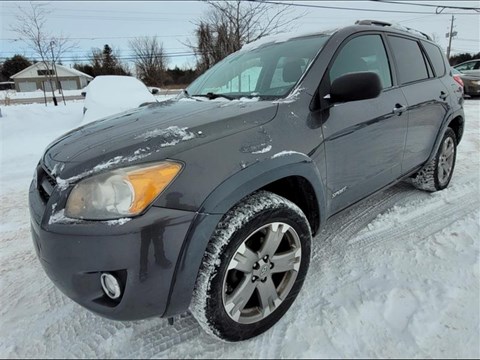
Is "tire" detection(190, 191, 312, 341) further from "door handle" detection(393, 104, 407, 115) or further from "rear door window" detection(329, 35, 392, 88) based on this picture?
"door handle" detection(393, 104, 407, 115)

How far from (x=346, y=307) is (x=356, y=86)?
4.27ft

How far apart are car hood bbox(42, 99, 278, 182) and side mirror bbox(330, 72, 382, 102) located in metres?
0.42

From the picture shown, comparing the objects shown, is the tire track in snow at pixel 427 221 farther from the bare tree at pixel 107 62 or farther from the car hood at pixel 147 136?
the bare tree at pixel 107 62

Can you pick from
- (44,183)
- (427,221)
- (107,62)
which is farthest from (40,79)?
(427,221)

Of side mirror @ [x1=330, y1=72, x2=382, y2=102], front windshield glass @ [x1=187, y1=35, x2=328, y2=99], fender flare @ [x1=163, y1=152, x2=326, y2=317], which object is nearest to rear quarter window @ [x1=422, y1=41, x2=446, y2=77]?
front windshield glass @ [x1=187, y1=35, x2=328, y2=99]

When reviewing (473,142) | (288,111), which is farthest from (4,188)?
(473,142)

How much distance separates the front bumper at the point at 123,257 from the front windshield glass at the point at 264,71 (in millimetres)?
1162

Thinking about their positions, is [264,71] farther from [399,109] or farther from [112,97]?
[112,97]

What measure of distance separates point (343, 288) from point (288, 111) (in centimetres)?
117

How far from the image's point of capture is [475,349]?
5.48 ft

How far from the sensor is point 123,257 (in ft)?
4.71

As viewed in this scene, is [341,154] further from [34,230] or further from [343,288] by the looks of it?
[34,230]

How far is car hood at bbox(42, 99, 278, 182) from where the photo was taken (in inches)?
61.7

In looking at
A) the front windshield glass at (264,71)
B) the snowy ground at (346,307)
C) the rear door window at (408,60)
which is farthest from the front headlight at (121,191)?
the rear door window at (408,60)
